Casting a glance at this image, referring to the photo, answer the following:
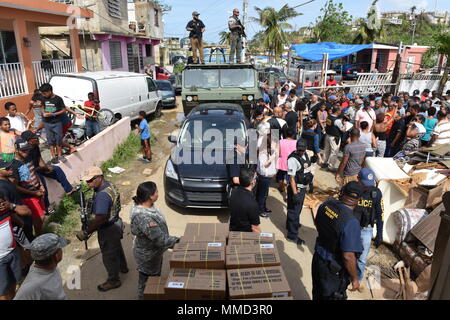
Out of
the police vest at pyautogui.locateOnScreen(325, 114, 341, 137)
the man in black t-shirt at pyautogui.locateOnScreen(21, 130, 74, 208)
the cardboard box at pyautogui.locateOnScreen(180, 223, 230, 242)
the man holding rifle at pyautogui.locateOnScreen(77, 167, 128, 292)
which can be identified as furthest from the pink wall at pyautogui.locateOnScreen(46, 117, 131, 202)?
the police vest at pyautogui.locateOnScreen(325, 114, 341, 137)

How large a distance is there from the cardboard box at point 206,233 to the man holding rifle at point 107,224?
3.12 feet

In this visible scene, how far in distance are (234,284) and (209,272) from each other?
0.28 meters

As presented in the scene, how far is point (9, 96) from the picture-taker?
9.45 meters

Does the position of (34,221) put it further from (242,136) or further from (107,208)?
(242,136)

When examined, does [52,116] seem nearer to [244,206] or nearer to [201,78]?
[201,78]

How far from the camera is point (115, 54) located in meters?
20.0

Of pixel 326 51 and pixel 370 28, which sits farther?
pixel 370 28

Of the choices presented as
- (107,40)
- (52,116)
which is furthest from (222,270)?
Result: (107,40)

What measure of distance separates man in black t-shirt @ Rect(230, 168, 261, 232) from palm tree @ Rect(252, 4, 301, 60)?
27702 millimetres

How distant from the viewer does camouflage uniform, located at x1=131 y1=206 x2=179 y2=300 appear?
318cm

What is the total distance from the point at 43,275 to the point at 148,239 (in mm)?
1035

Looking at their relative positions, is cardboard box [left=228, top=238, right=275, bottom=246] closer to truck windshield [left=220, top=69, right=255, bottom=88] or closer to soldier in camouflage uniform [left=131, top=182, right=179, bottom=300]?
soldier in camouflage uniform [left=131, top=182, right=179, bottom=300]
